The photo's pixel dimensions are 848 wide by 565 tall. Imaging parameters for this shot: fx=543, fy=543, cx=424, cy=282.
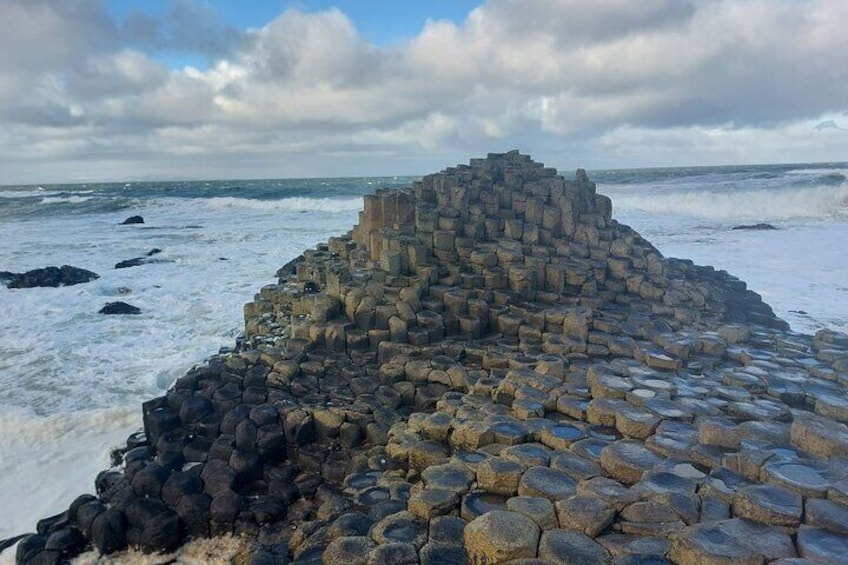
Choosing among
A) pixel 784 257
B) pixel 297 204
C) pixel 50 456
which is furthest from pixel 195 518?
pixel 297 204

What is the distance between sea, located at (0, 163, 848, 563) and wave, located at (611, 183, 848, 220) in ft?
0.34

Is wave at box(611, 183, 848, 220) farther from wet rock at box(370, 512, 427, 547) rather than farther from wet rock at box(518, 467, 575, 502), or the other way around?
wet rock at box(370, 512, 427, 547)

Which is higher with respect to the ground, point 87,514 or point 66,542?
point 87,514

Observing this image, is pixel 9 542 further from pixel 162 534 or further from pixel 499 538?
pixel 499 538

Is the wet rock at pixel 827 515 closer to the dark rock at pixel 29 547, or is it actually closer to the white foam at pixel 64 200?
the dark rock at pixel 29 547

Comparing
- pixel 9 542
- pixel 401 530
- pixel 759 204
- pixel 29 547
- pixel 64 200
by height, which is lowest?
pixel 9 542

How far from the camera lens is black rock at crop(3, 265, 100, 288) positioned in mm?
16047

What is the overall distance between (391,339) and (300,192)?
167 feet

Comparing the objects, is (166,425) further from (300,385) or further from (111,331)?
(111,331)

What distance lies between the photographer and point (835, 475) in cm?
379

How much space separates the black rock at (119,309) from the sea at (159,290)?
8.3 inches

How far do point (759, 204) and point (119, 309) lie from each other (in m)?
32.1

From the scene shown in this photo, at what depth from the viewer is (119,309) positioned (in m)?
12.9

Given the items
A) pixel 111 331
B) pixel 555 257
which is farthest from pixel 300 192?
pixel 555 257
